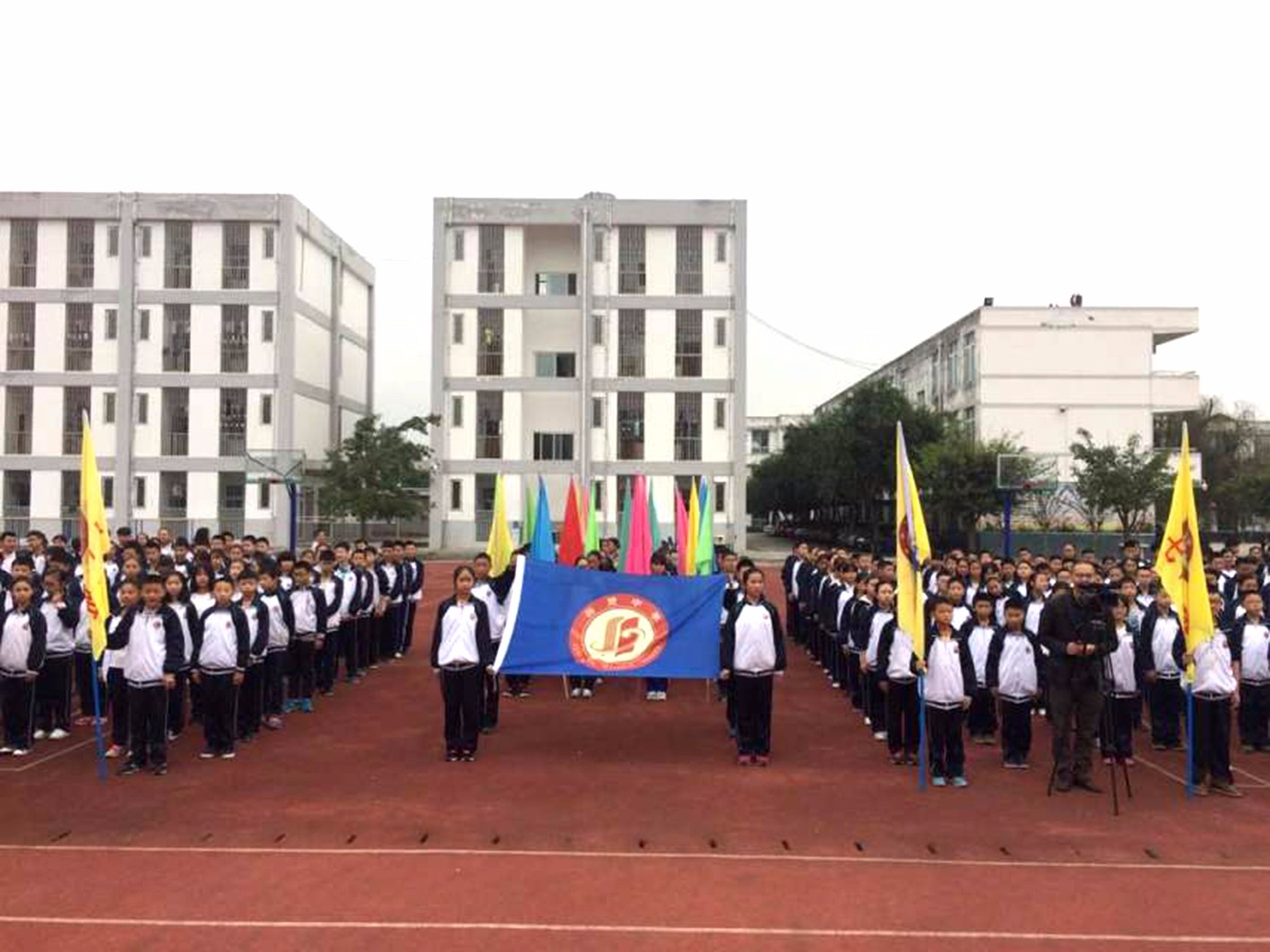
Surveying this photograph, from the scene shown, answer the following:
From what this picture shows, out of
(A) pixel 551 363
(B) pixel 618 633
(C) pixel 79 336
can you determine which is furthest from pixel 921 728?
(C) pixel 79 336

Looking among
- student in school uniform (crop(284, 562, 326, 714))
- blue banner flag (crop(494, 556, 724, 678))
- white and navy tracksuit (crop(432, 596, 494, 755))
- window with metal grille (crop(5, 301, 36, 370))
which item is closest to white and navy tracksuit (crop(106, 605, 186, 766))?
white and navy tracksuit (crop(432, 596, 494, 755))

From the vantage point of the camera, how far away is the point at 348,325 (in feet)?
158

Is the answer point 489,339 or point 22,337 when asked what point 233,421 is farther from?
point 489,339

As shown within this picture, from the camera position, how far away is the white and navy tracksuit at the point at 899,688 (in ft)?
31.6

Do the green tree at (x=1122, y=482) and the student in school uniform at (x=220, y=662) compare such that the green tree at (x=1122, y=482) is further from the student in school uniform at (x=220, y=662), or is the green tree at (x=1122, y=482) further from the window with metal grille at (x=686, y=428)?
the student in school uniform at (x=220, y=662)

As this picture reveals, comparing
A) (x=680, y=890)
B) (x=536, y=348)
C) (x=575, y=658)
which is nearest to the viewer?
(x=680, y=890)

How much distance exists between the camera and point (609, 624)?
10.5 metres

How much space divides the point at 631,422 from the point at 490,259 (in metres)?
8.00

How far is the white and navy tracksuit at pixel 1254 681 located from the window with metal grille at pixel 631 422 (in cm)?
3170

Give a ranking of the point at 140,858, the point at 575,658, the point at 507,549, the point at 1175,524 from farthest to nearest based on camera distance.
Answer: the point at 507,549, the point at 575,658, the point at 1175,524, the point at 140,858

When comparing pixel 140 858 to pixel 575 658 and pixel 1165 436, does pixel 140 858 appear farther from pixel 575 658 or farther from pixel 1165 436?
pixel 1165 436

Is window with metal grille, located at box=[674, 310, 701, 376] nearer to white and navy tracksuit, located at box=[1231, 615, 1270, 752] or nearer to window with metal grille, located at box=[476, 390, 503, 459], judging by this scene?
window with metal grille, located at box=[476, 390, 503, 459]

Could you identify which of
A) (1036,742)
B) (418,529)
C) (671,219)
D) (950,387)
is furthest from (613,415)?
(1036,742)

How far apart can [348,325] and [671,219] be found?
15.5m
